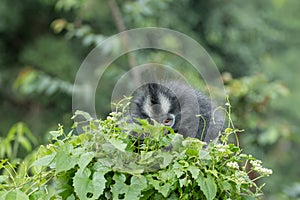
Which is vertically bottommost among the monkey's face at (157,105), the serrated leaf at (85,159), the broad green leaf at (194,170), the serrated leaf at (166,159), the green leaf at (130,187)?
the green leaf at (130,187)

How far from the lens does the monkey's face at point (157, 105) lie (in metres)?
1.81

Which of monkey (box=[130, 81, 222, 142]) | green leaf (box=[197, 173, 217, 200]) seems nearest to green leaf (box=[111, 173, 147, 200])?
green leaf (box=[197, 173, 217, 200])

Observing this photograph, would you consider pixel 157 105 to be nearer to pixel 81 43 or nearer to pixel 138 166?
pixel 138 166

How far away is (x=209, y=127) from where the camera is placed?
1938mm

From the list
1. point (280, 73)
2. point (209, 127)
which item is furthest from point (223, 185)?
point (280, 73)

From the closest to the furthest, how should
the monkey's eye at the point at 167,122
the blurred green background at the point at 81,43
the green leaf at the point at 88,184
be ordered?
the green leaf at the point at 88,184, the monkey's eye at the point at 167,122, the blurred green background at the point at 81,43

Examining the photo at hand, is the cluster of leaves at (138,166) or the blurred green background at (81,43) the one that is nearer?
the cluster of leaves at (138,166)

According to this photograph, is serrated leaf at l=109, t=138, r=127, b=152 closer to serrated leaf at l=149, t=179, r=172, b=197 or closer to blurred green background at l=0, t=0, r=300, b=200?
serrated leaf at l=149, t=179, r=172, b=197

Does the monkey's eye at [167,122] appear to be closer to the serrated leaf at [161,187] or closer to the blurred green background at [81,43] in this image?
the serrated leaf at [161,187]

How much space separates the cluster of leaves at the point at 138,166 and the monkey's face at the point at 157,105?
41 centimetres

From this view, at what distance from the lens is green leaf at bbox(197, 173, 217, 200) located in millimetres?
1293

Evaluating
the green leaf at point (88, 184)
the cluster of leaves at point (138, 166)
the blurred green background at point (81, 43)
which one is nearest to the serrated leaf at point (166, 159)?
the cluster of leaves at point (138, 166)

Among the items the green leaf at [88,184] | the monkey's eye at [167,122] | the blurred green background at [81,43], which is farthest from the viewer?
the blurred green background at [81,43]

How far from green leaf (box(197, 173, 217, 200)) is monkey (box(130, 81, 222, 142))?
1.53ft
